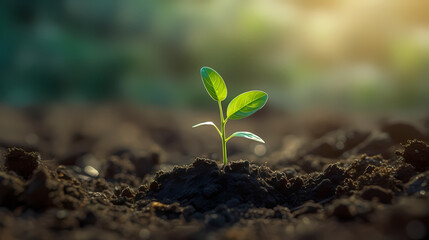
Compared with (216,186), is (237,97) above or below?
above

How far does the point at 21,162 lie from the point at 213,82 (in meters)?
0.90

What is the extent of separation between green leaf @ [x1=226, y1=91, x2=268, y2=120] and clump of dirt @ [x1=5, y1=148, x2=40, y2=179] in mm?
880

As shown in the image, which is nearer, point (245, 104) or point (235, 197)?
point (235, 197)

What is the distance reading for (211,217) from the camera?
4.36 ft

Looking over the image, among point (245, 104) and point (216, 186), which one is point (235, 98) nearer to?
point (245, 104)

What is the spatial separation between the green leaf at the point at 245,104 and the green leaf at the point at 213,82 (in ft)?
0.24

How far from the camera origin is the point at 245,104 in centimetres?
171

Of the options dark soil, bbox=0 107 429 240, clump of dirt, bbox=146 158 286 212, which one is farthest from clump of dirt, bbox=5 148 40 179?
clump of dirt, bbox=146 158 286 212

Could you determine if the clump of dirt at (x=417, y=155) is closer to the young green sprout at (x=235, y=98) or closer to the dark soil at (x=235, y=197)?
the dark soil at (x=235, y=197)

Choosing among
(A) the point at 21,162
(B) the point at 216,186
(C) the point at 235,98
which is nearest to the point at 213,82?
(C) the point at 235,98

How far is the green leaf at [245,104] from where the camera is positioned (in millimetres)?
1692

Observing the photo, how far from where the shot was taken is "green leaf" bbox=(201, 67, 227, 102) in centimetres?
168

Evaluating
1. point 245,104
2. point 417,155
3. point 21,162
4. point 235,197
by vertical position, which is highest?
point 245,104

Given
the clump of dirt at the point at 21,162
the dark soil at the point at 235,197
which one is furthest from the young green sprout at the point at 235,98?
the clump of dirt at the point at 21,162
